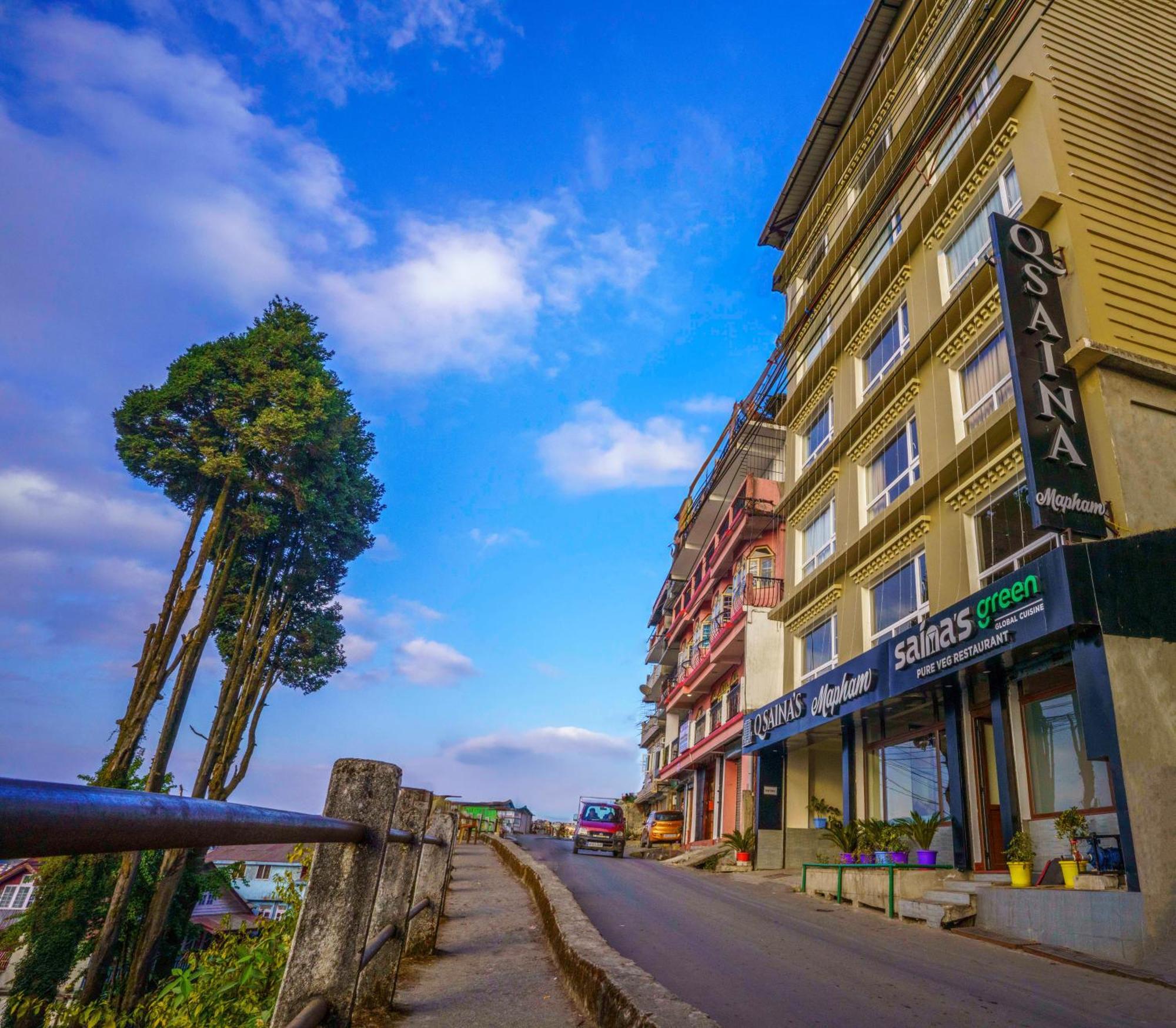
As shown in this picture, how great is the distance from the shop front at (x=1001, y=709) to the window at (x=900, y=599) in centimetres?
112

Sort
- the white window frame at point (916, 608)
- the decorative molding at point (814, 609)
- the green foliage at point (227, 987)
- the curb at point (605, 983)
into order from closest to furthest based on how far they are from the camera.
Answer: the curb at point (605, 983) → the green foliage at point (227, 987) → the white window frame at point (916, 608) → the decorative molding at point (814, 609)

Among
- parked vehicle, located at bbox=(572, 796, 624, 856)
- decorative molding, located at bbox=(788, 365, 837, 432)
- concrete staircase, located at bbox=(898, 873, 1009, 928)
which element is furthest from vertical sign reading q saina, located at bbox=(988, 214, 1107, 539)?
parked vehicle, located at bbox=(572, 796, 624, 856)

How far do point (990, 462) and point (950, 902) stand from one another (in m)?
6.66

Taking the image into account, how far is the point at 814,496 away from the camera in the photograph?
20.0 m

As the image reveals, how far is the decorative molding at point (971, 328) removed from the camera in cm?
1303

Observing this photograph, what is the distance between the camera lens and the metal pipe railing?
859mm

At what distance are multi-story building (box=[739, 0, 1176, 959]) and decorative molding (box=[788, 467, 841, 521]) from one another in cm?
7

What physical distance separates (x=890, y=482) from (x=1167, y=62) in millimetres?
9448

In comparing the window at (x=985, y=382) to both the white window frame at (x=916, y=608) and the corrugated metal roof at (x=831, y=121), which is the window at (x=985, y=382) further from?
the corrugated metal roof at (x=831, y=121)

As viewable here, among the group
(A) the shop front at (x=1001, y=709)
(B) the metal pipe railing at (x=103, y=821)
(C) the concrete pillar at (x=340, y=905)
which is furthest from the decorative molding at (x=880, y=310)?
(B) the metal pipe railing at (x=103, y=821)

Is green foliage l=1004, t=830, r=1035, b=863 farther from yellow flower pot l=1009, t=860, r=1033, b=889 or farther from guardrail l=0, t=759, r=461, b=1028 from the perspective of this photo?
guardrail l=0, t=759, r=461, b=1028

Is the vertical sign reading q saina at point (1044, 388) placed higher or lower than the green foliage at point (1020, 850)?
higher

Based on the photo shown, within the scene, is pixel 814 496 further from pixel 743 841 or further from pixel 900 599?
pixel 743 841

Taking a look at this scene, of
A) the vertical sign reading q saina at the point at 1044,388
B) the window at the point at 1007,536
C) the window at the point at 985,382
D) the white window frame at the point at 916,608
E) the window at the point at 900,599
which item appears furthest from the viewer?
the window at the point at 900,599
